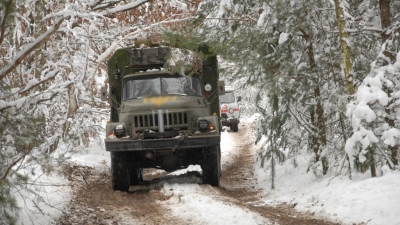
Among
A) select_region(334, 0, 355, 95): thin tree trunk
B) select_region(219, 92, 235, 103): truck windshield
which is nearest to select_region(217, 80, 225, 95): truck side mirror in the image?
select_region(334, 0, 355, 95): thin tree trunk

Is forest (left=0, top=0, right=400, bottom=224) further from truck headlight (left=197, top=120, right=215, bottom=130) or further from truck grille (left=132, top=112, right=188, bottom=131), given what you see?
truck grille (left=132, top=112, right=188, bottom=131)

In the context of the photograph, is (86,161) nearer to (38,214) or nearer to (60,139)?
(60,139)

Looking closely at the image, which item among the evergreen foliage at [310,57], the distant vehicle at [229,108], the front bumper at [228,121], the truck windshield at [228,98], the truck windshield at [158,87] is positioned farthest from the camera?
the front bumper at [228,121]

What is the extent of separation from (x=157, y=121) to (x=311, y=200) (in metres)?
3.33

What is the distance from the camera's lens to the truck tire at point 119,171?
10.0 meters

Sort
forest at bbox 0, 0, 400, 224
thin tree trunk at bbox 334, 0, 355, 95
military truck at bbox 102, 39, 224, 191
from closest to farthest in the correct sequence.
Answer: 1. forest at bbox 0, 0, 400, 224
2. thin tree trunk at bbox 334, 0, 355, 95
3. military truck at bbox 102, 39, 224, 191

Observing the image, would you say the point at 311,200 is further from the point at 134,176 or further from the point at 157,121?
the point at 134,176

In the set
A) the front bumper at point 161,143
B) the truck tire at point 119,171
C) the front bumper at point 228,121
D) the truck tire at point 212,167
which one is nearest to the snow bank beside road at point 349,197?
the truck tire at point 212,167

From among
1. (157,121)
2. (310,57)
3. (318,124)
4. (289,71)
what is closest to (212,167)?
(157,121)

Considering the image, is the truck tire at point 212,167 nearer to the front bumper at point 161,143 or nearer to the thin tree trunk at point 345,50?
the front bumper at point 161,143

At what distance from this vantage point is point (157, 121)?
32.2 ft

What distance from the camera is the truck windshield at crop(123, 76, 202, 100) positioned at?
1062 centimetres

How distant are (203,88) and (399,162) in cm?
465

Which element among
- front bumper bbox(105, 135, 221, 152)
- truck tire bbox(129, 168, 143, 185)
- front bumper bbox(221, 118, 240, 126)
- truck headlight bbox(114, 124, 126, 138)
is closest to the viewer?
front bumper bbox(105, 135, 221, 152)
